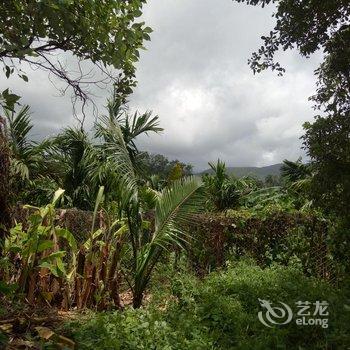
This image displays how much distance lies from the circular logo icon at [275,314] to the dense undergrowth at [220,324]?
7cm

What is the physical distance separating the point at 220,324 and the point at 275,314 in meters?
0.69

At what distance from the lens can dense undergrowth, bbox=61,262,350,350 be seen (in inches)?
150

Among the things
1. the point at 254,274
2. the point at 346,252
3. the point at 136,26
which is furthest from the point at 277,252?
the point at 136,26

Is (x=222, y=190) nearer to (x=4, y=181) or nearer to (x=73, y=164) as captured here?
(x=73, y=164)

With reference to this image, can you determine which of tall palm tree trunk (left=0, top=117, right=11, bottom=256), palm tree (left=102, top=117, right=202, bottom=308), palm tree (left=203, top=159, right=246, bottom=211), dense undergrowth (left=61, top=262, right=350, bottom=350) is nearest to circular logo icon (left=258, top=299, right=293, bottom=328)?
dense undergrowth (left=61, top=262, right=350, bottom=350)

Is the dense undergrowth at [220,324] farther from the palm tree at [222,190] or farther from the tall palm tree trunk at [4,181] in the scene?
the palm tree at [222,190]

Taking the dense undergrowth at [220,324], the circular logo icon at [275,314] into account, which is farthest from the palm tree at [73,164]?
the circular logo icon at [275,314]

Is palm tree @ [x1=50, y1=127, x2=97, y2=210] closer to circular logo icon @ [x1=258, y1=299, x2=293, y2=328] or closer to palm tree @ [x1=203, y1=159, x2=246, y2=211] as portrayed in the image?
palm tree @ [x1=203, y1=159, x2=246, y2=211]

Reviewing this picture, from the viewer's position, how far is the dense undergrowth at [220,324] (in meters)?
3.81

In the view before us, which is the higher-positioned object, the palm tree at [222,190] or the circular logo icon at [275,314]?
the palm tree at [222,190]

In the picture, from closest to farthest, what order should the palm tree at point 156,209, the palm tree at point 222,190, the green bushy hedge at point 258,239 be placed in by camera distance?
the palm tree at point 156,209, the green bushy hedge at point 258,239, the palm tree at point 222,190

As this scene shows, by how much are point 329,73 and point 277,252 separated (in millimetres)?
3661

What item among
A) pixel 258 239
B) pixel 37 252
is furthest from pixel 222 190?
pixel 37 252

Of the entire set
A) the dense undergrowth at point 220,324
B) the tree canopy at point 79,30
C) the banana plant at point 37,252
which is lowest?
the dense undergrowth at point 220,324
